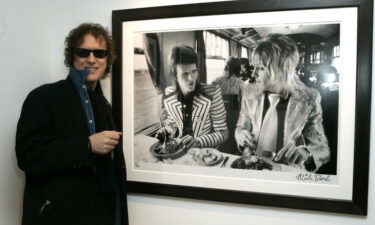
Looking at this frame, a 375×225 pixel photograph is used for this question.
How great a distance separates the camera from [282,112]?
1.11m

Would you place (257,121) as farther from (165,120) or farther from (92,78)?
(92,78)

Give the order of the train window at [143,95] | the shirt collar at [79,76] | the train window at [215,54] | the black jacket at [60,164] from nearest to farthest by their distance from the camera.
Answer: the black jacket at [60,164] < the shirt collar at [79,76] < the train window at [215,54] < the train window at [143,95]

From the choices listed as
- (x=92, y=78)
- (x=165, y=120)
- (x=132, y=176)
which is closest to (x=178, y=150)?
(x=165, y=120)

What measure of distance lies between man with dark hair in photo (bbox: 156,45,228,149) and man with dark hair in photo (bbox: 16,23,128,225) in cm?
27

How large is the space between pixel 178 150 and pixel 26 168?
0.57m

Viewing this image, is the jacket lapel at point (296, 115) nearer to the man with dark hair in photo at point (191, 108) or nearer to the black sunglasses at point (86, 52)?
the man with dark hair in photo at point (191, 108)

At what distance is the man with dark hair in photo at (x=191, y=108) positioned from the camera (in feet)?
3.91

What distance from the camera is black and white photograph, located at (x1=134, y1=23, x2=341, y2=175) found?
1.07 metres

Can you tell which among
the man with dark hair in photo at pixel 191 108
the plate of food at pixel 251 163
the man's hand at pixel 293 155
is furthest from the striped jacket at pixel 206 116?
the man's hand at pixel 293 155

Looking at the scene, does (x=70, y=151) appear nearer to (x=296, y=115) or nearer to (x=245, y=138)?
(x=245, y=138)
